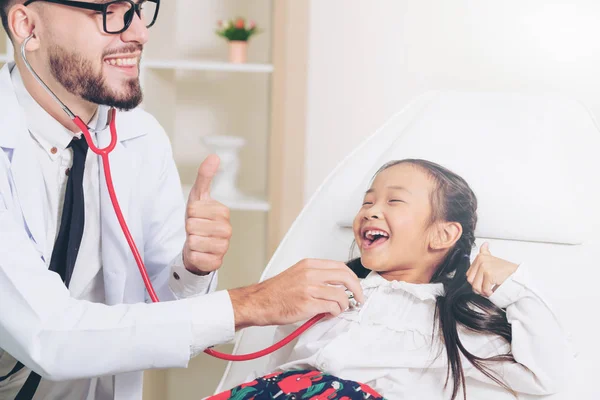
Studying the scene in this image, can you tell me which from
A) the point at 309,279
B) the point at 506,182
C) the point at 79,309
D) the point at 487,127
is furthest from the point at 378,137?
the point at 79,309

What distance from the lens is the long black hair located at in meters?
1.04

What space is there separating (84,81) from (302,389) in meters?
0.68

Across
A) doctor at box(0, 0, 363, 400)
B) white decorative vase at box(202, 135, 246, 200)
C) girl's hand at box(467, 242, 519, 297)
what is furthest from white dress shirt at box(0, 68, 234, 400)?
white decorative vase at box(202, 135, 246, 200)

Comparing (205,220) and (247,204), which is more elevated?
(205,220)

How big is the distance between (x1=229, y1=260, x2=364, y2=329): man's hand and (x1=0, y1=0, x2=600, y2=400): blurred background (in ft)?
3.44

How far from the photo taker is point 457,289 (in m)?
1.10

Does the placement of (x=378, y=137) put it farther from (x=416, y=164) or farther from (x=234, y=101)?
(x=234, y=101)

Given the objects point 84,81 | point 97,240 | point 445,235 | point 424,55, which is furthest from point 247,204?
point 445,235

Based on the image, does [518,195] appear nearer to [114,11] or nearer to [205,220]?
[205,220]

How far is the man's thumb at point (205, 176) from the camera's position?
112cm

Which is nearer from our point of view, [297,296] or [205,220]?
[297,296]

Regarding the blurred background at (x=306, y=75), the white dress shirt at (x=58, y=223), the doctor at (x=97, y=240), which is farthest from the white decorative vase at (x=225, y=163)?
the white dress shirt at (x=58, y=223)

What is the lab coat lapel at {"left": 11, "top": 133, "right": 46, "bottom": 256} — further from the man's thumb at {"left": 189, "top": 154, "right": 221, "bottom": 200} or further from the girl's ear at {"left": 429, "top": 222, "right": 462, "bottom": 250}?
the girl's ear at {"left": 429, "top": 222, "right": 462, "bottom": 250}

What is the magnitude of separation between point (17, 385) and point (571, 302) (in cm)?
102
